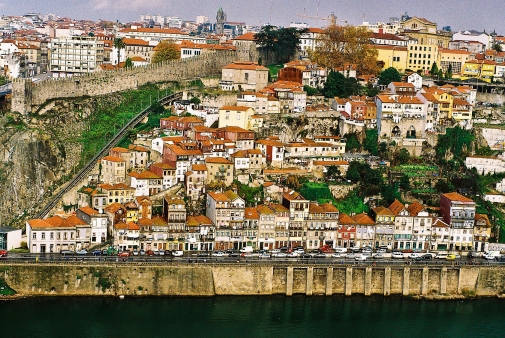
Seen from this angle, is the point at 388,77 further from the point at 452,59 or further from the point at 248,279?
the point at 248,279

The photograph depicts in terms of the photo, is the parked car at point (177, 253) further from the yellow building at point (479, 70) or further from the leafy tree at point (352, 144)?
the yellow building at point (479, 70)

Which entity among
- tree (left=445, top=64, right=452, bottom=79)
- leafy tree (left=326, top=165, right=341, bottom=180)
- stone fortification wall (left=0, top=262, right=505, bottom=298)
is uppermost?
tree (left=445, top=64, right=452, bottom=79)

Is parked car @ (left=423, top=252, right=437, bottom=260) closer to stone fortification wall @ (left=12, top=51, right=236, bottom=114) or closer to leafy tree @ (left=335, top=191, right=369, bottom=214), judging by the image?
leafy tree @ (left=335, top=191, right=369, bottom=214)

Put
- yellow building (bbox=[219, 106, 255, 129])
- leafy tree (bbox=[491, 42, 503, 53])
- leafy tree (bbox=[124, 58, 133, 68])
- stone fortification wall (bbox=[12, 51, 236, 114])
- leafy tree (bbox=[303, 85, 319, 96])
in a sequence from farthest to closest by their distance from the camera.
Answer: leafy tree (bbox=[491, 42, 503, 53]) → leafy tree (bbox=[124, 58, 133, 68]) → leafy tree (bbox=[303, 85, 319, 96]) → stone fortification wall (bbox=[12, 51, 236, 114]) → yellow building (bbox=[219, 106, 255, 129])

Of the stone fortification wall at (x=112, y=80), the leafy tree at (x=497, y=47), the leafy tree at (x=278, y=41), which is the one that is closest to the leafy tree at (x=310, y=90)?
the stone fortification wall at (x=112, y=80)

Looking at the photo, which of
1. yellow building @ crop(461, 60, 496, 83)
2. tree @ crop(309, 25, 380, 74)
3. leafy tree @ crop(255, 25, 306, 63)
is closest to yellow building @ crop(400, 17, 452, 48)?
yellow building @ crop(461, 60, 496, 83)

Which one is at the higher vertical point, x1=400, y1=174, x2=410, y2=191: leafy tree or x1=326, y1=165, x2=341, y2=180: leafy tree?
x1=326, y1=165, x2=341, y2=180: leafy tree

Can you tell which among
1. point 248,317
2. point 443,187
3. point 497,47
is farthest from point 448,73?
point 248,317
